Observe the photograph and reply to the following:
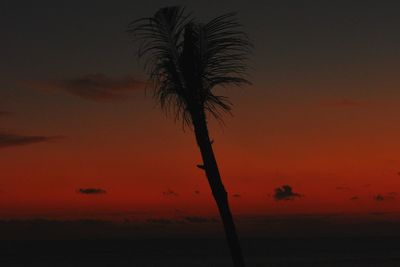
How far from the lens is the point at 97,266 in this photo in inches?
1812

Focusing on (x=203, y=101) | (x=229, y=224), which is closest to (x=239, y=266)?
(x=229, y=224)

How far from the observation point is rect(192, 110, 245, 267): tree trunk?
1200 cm

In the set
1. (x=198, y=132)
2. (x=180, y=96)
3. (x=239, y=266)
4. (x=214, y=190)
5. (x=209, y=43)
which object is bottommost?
(x=239, y=266)

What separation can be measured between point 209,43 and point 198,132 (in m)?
1.70

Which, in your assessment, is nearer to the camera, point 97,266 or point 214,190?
point 214,190

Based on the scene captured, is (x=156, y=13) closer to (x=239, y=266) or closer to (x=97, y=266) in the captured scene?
(x=239, y=266)

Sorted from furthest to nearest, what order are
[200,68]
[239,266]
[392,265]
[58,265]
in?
[58,265] < [392,265] < [200,68] < [239,266]

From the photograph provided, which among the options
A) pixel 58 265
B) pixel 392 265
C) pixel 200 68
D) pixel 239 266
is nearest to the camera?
pixel 239 266

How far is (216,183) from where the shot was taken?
1228cm

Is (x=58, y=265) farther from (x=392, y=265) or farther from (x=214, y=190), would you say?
(x=214, y=190)

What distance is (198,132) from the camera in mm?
12609

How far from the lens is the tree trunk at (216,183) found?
12000 mm

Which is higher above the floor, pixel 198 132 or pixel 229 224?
pixel 198 132

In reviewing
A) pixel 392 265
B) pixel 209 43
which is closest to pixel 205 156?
pixel 209 43
